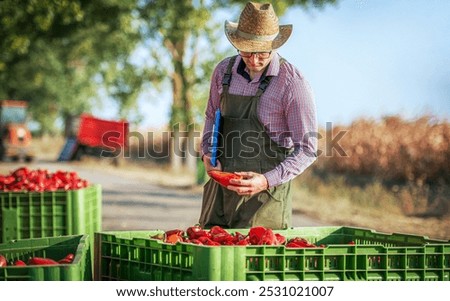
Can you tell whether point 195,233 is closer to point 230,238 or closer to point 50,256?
point 230,238

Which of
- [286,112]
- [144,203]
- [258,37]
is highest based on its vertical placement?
[258,37]

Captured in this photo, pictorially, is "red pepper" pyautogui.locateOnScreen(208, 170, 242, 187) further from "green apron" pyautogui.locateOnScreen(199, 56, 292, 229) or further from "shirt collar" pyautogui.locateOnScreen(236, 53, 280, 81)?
"shirt collar" pyautogui.locateOnScreen(236, 53, 280, 81)

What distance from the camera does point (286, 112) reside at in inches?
202

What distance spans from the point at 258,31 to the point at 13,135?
24761mm

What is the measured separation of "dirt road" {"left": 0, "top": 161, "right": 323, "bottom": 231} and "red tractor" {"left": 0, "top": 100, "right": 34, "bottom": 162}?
217cm

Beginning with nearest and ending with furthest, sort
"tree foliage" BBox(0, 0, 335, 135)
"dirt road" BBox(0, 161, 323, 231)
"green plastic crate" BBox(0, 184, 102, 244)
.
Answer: "green plastic crate" BBox(0, 184, 102, 244) → "dirt road" BBox(0, 161, 323, 231) → "tree foliage" BBox(0, 0, 335, 135)

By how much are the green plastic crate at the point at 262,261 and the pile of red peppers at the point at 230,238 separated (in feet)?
0.69

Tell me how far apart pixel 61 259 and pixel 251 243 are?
3.11ft

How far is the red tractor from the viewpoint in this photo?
28.8m

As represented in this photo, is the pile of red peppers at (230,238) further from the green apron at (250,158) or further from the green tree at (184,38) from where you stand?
the green tree at (184,38)

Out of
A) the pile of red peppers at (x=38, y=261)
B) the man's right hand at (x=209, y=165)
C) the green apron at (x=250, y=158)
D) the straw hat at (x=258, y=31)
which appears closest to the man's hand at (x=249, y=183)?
the green apron at (x=250, y=158)

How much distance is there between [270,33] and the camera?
5.14 meters

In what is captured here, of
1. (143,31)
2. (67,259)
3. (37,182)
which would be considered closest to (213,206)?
(67,259)

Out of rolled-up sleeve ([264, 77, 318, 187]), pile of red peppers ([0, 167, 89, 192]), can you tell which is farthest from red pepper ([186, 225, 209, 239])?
pile of red peppers ([0, 167, 89, 192])
